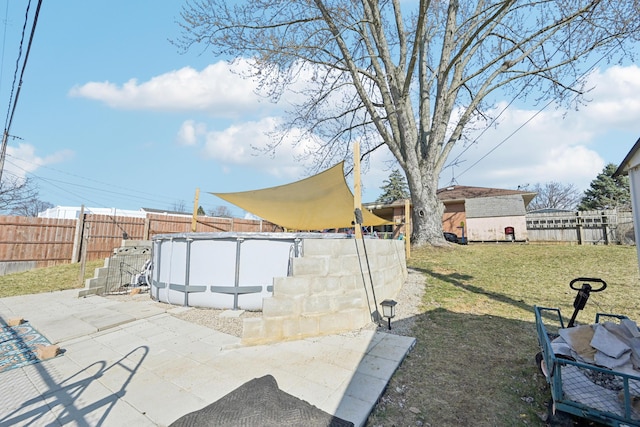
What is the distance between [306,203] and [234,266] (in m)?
3.39

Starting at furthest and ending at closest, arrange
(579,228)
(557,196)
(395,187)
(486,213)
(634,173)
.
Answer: (557,196) → (395,187) → (486,213) → (579,228) → (634,173)

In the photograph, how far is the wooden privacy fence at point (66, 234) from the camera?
30.1 feet

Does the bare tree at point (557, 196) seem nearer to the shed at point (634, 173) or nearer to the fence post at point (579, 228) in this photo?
the fence post at point (579, 228)

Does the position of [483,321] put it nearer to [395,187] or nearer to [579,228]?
[579,228]

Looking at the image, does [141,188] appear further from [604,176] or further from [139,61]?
[604,176]

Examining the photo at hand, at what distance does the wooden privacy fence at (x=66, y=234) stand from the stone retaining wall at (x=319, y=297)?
8.22 m

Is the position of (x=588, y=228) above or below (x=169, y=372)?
above

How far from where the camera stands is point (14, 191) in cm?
1633

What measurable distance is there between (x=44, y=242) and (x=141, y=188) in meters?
28.9

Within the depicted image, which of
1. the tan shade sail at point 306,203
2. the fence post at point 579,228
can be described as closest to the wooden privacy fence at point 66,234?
the tan shade sail at point 306,203

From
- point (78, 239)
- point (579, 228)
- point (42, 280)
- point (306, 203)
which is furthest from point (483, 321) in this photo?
point (78, 239)

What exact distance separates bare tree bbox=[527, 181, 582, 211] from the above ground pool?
116 feet

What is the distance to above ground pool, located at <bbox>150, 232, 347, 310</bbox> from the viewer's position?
5012 millimetres

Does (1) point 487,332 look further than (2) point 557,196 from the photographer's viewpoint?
No
